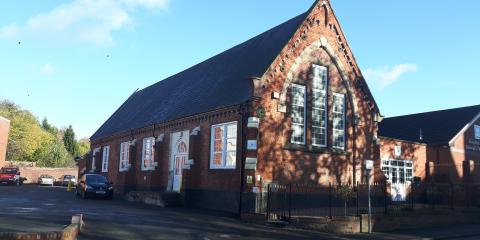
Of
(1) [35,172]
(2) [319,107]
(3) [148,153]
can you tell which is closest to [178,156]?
(3) [148,153]

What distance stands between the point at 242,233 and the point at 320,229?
142 inches

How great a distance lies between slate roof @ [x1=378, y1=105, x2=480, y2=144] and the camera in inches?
1403

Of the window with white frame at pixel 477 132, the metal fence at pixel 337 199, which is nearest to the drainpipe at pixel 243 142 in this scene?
the metal fence at pixel 337 199

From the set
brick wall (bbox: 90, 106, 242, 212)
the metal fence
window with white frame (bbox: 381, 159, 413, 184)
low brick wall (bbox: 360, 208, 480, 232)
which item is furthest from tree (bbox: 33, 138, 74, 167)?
low brick wall (bbox: 360, 208, 480, 232)

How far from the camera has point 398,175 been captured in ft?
105

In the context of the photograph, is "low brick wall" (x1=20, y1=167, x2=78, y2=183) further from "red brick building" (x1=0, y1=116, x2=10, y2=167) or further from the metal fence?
the metal fence

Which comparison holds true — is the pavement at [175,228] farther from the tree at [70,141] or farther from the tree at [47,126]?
the tree at [47,126]

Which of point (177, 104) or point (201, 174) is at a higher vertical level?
point (177, 104)

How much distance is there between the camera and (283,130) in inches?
867

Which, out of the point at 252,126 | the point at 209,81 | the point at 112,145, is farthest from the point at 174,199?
the point at 112,145

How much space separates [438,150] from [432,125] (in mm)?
4083

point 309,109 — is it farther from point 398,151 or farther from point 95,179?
point 95,179

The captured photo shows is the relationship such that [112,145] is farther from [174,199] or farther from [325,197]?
[325,197]

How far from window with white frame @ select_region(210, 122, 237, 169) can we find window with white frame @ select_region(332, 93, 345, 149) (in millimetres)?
5656
